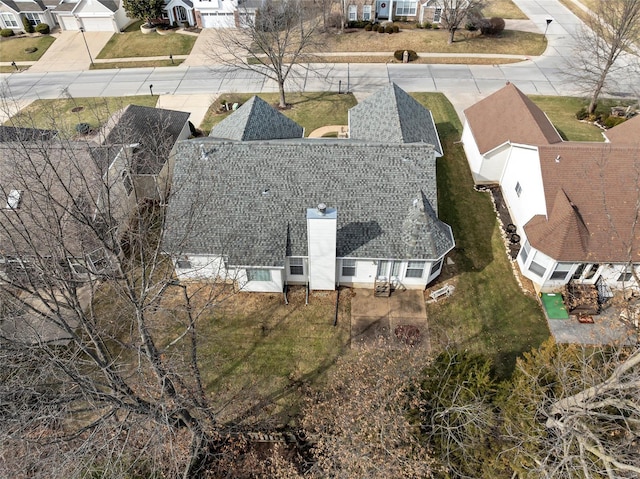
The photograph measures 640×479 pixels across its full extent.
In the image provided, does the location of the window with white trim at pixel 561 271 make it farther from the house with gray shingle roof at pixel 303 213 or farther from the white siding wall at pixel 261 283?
the white siding wall at pixel 261 283

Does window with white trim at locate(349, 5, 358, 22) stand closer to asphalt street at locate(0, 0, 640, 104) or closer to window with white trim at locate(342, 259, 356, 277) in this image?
asphalt street at locate(0, 0, 640, 104)

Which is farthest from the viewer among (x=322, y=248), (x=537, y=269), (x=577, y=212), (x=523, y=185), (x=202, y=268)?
(x=523, y=185)

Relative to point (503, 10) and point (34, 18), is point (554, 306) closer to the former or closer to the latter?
point (503, 10)

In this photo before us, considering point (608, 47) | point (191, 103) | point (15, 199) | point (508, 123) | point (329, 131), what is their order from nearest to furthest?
point (15, 199), point (508, 123), point (608, 47), point (329, 131), point (191, 103)

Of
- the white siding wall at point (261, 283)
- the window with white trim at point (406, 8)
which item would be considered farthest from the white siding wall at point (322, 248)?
the window with white trim at point (406, 8)

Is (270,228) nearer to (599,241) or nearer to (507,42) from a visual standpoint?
(599,241)

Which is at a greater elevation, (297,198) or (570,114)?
(297,198)

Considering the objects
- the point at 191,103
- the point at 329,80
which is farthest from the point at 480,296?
the point at 191,103
